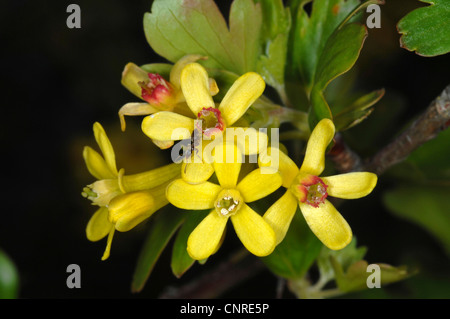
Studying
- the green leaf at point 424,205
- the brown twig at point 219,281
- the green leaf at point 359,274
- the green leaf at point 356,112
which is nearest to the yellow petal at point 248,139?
the green leaf at point 356,112

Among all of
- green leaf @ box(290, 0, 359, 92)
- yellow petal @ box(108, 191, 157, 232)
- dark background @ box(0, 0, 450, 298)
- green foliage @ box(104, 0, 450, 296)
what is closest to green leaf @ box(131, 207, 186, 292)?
green foliage @ box(104, 0, 450, 296)

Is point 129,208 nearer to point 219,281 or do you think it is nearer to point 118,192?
point 118,192

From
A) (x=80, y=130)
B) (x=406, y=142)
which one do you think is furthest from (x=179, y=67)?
(x=80, y=130)

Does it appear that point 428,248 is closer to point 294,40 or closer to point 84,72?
point 294,40

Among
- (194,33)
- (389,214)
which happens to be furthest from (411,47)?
(389,214)

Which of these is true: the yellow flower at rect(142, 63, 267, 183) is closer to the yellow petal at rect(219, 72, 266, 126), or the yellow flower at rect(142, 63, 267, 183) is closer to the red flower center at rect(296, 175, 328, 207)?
the yellow petal at rect(219, 72, 266, 126)

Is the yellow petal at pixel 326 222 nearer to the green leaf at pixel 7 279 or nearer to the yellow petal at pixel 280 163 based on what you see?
the yellow petal at pixel 280 163
